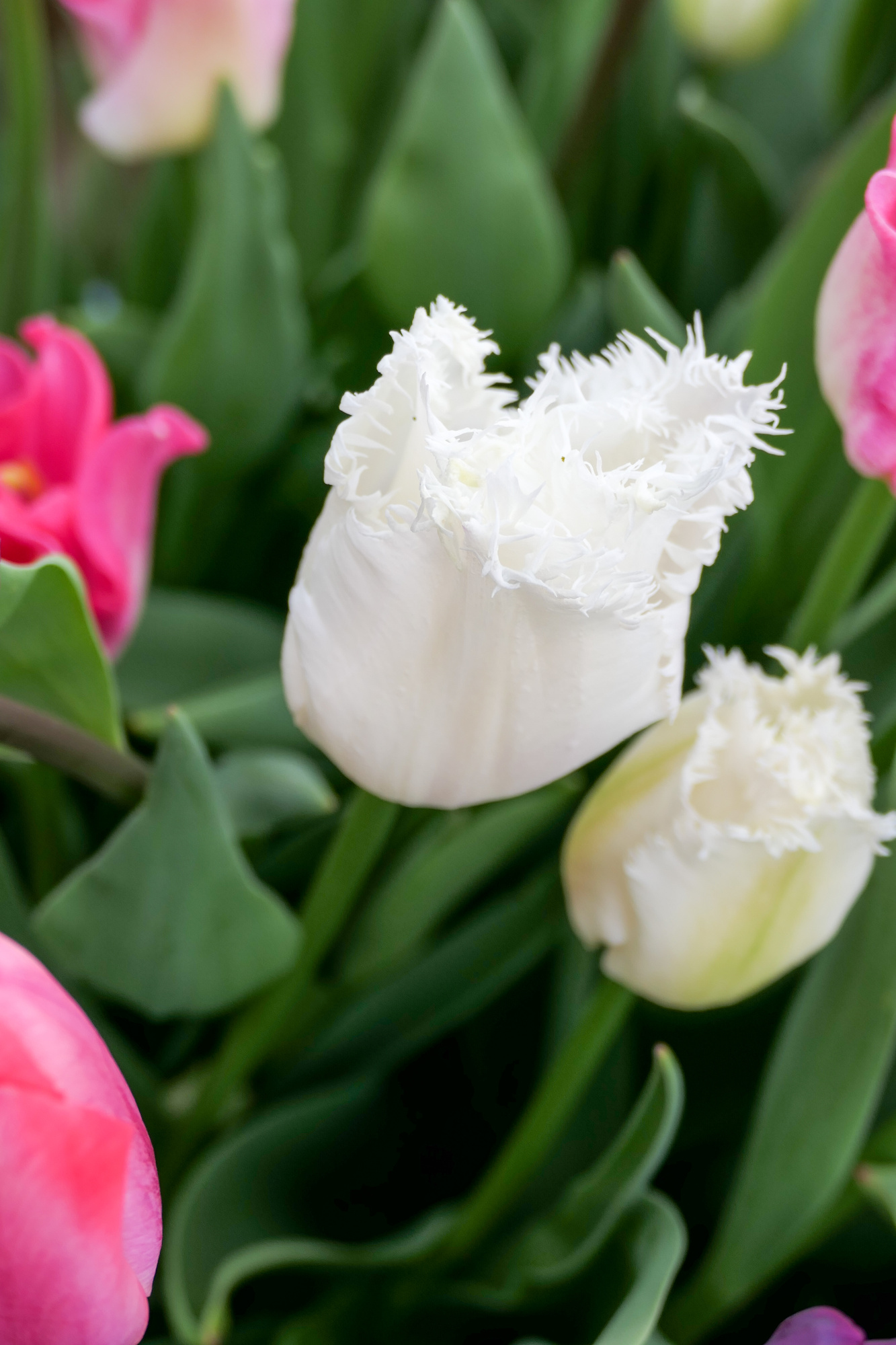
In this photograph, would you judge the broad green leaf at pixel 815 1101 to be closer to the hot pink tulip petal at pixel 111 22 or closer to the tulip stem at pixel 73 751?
the tulip stem at pixel 73 751

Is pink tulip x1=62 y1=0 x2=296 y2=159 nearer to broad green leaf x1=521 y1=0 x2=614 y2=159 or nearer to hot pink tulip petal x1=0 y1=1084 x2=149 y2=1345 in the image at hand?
broad green leaf x1=521 y1=0 x2=614 y2=159

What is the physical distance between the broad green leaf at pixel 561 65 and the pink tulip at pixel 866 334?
0.26m

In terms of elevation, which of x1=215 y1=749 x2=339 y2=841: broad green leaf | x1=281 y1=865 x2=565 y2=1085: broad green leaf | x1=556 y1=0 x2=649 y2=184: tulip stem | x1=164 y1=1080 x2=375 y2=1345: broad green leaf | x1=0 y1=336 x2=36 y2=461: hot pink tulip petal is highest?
x1=556 y1=0 x2=649 y2=184: tulip stem

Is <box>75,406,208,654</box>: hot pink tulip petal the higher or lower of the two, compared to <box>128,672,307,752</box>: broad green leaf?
higher

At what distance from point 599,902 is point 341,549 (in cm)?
9

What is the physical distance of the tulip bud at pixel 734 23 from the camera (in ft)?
1.36

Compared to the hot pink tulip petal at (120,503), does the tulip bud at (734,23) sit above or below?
above

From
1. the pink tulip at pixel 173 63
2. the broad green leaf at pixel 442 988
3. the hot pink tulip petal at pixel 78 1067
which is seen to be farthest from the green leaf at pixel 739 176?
the hot pink tulip petal at pixel 78 1067

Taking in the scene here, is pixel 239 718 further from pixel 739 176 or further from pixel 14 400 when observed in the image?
pixel 739 176

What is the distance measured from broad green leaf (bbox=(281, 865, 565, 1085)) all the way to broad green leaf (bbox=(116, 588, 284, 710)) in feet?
0.32

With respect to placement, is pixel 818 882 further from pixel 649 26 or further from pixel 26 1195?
pixel 649 26

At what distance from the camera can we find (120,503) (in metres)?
0.28

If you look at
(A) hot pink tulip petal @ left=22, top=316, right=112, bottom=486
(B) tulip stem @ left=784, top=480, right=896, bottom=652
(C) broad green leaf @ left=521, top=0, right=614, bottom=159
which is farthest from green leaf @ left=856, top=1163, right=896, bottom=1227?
(C) broad green leaf @ left=521, top=0, right=614, bottom=159

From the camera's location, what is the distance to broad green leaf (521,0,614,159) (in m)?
0.46
